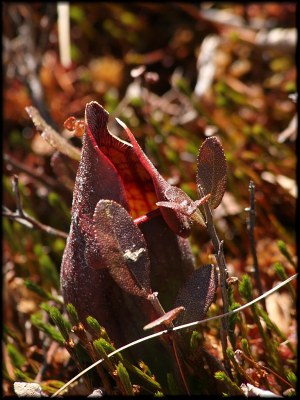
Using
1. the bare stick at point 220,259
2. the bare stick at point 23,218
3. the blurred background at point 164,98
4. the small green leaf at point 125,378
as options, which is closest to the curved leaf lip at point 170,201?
the bare stick at point 220,259

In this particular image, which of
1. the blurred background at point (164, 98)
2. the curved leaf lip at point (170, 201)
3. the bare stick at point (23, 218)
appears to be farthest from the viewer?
the blurred background at point (164, 98)

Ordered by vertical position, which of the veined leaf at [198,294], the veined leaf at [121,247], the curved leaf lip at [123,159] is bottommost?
the veined leaf at [198,294]

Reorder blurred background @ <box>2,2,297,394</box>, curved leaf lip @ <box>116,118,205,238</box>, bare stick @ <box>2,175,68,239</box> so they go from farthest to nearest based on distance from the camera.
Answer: blurred background @ <box>2,2,297,394</box> → bare stick @ <box>2,175,68,239</box> → curved leaf lip @ <box>116,118,205,238</box>

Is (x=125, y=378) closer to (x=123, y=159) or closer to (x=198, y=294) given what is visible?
(x=198, y=294)

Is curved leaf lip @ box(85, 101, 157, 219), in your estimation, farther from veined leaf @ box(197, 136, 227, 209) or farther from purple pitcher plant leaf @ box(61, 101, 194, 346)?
veined leaf @ box(197, 136, 227, 209)

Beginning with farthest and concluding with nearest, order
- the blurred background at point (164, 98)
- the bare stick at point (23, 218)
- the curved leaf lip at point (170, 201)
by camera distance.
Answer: the blurred background at point (164, 98), the bare stick at point (23, 218), the curved leaf lip at point (170, 201)

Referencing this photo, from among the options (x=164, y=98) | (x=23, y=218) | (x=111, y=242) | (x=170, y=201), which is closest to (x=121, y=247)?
(x=111, y=242)

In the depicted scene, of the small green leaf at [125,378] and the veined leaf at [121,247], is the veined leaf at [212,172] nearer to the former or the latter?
the veined leaf at [121,247]

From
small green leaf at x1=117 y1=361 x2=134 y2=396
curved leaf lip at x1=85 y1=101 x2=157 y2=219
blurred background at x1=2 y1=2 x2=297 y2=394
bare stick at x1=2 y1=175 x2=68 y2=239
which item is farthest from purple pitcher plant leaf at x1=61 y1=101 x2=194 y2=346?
blurred background at x1=2 y1=2 x2=297 y2=394

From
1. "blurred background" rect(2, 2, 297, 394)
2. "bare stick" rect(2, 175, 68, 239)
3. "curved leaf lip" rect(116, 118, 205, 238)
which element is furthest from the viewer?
"blurred background" rect(2, 2, 297, 394)

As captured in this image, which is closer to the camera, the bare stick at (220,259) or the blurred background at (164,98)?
the bare stick at (220,259)
